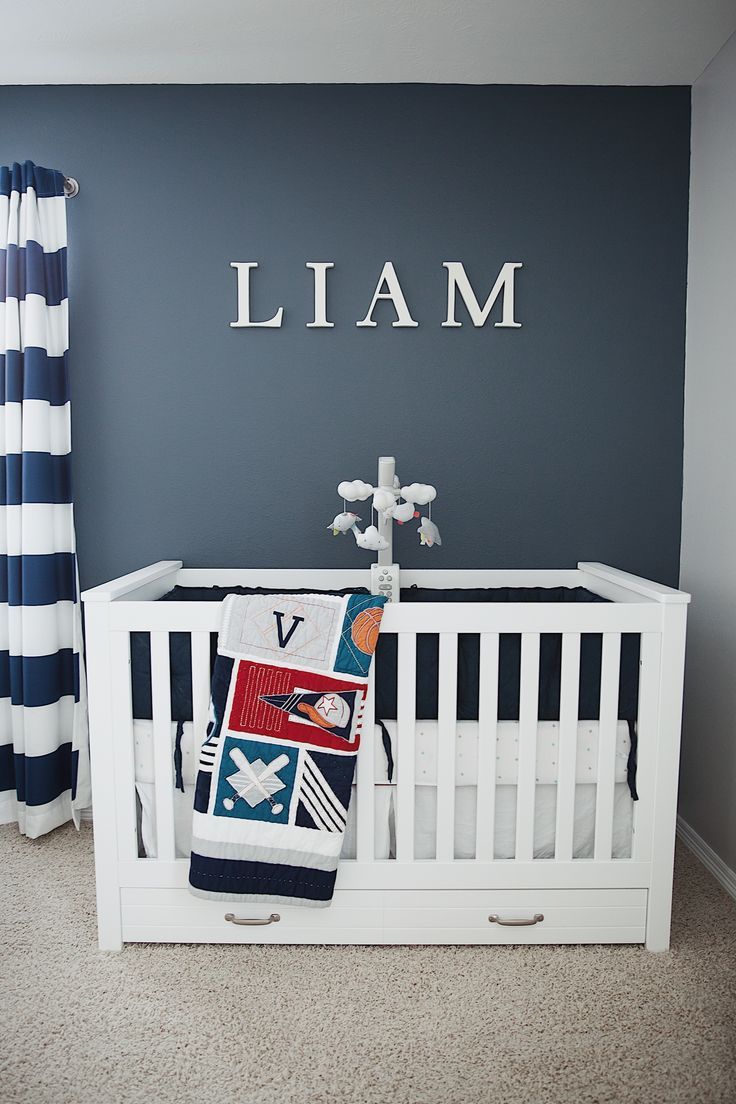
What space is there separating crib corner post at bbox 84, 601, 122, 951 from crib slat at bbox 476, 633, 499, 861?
2.62ft

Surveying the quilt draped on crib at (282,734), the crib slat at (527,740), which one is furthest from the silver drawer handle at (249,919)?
the crib slat at (527,740)

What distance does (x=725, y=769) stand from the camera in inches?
79.5

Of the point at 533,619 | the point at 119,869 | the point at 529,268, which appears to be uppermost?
the point at 529,268

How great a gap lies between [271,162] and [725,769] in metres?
2.15

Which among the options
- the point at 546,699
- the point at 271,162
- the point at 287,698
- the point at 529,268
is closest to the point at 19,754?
the point at 287,698

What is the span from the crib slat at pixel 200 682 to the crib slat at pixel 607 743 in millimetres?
848

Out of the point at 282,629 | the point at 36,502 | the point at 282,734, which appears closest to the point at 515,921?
the point at 282,734

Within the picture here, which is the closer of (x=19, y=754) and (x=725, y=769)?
(x=725, y=769)

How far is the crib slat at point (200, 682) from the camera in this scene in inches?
64.2

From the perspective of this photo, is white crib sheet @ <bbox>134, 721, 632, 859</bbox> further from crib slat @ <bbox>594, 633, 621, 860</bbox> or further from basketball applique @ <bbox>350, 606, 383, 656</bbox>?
basketball applique @ <bbox>350, 606, 383, 656</bbox>

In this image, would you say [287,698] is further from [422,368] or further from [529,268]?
[529,268]

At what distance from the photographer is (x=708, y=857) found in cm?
207

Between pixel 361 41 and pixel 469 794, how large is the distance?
76.6 inches

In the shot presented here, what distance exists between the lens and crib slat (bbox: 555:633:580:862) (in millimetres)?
1614
